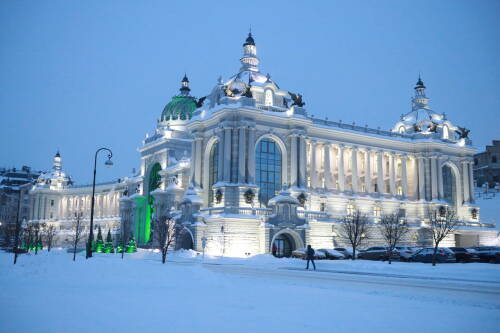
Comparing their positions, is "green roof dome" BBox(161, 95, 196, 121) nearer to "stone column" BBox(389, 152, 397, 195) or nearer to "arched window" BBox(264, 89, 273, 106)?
"arched window" BBox(264, 89, 273, 106)

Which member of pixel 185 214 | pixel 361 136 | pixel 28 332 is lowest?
pixel 28 332

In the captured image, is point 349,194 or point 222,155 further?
point 349,194

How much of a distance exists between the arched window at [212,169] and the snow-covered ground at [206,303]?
168ft

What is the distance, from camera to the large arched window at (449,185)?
95250mm

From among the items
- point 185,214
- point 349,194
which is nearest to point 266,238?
point 185,214

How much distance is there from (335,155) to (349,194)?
23.2ft

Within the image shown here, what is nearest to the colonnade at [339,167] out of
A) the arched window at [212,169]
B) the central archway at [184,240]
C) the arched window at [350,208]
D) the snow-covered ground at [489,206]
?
the arched window at [212,169]

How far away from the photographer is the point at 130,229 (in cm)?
10231

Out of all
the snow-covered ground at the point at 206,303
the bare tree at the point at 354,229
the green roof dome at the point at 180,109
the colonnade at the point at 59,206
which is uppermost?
the green roof dome at the point at 180,109

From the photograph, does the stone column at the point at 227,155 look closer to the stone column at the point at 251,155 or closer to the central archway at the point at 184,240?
the stone column at the point at 251,155

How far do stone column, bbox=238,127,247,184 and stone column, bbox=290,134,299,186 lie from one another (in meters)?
7.44

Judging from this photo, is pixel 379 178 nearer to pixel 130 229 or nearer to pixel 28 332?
pixel 130 229

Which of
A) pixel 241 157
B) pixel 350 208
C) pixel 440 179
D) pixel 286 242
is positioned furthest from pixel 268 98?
pixel 440 179

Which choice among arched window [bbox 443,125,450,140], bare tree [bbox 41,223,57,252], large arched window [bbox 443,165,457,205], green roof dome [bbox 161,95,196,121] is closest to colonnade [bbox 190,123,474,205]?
large arched window [bbox 443,165,457,205]
